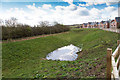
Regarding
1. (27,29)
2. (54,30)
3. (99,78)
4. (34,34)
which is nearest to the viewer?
(99,78)

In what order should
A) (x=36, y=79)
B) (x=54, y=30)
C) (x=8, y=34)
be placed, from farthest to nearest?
(x=54, y=30) → (x=8, y=34) → (x=36, y=79)

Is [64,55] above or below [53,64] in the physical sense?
below

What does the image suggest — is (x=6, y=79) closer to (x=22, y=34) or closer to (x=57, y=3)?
(x=57, y=3)

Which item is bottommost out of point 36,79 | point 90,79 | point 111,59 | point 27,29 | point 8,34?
point 36,79

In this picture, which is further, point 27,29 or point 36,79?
point 27,29

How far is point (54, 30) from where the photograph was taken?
29.4 metres

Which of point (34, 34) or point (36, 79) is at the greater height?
point (34, 34)

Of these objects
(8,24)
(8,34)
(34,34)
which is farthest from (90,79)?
(34,34)

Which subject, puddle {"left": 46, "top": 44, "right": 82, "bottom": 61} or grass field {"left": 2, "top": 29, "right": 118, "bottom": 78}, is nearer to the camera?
grass field {"left": 2, "top": 29, "right": 118, "bottom": 78}

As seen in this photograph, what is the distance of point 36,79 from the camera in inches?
160

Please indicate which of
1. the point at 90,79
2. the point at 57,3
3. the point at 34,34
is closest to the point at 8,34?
the point at 34,34

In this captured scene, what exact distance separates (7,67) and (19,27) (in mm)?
11541

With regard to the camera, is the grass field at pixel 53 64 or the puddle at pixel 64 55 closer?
the grass field at pixel 53 64

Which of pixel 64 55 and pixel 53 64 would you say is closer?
pixel 53 64
